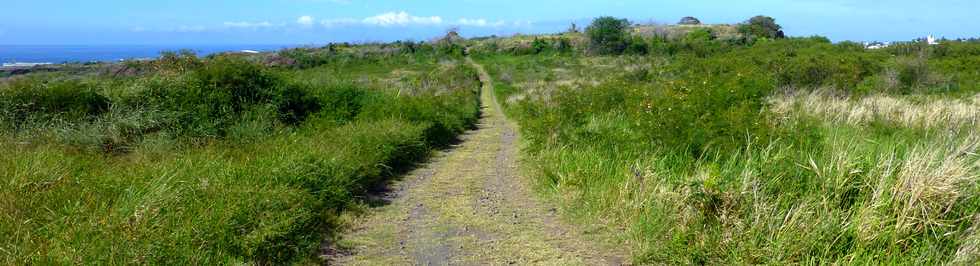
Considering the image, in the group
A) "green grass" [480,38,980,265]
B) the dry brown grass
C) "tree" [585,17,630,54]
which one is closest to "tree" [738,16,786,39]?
"tree" [585,17,630,54]

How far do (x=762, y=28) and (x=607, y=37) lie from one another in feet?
76.8

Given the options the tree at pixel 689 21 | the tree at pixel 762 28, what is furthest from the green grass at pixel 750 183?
the tree at pixel 689 21

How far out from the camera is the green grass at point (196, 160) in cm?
→ 441

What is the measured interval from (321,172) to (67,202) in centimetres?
226

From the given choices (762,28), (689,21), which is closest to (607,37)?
(762,28)

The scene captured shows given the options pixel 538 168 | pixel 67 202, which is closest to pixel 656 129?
pixel 538 168

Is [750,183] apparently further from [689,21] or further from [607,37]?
[689,21]

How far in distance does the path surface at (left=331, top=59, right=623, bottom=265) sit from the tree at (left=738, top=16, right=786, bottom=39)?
6491 cm

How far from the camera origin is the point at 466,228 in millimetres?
5824

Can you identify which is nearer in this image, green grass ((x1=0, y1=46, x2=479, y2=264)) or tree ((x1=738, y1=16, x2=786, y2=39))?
green grass ((x1=0, y1=46, x2=479, y2=264))

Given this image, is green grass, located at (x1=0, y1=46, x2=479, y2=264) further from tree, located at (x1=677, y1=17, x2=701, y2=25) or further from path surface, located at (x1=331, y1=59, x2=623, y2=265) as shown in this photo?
tree, located at (x1=677, y1=17, x2=701, y2=25)

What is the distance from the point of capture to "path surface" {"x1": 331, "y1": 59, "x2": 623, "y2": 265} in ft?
16.5

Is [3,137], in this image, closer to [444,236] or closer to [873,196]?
[444,236]

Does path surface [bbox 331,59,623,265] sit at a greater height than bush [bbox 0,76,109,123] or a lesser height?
lesser
